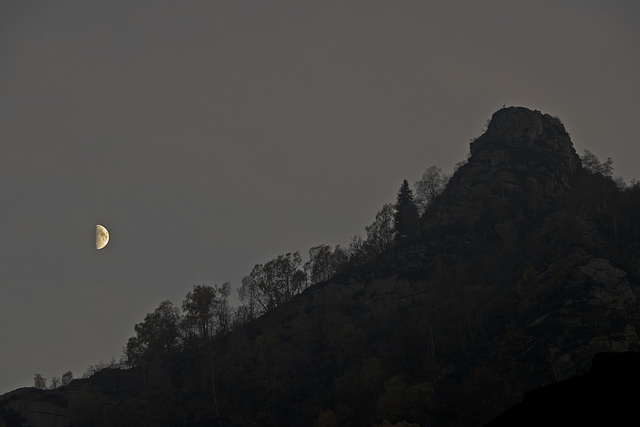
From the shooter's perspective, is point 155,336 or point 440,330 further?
point 155,336

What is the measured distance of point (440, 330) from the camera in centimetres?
10869

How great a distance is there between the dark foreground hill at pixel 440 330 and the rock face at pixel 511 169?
0.50 meters

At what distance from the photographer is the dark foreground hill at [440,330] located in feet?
285

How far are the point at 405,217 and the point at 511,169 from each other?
3006 centimetres

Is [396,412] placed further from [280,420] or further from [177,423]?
[177,423]

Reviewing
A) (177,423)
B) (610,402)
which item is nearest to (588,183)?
(177,423)

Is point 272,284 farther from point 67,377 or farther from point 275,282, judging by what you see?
point 67,377

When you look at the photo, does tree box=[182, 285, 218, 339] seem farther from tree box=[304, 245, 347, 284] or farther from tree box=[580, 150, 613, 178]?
tree box=[580, 150, 613, 178]

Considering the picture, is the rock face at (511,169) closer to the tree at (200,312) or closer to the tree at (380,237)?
the tree at (380,237)

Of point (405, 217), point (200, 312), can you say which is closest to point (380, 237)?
point (405, 217)

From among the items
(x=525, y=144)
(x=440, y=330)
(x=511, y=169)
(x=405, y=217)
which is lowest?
(x=440, y=330)

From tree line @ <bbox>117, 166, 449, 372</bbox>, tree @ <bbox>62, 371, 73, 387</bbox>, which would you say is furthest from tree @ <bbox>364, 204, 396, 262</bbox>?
tree @ <bbox>62, 371, 73, 387</bbox>

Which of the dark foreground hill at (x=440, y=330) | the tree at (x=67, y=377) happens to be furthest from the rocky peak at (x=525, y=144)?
the tree at (x=67, y=377)

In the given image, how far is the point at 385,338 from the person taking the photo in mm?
119188
